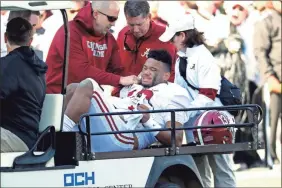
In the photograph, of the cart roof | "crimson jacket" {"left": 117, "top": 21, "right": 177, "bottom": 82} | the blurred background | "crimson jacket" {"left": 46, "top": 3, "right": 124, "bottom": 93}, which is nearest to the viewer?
the cart roof

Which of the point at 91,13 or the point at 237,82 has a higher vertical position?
the point at 91,13

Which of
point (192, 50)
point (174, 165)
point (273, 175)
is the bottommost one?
point (273, 175)

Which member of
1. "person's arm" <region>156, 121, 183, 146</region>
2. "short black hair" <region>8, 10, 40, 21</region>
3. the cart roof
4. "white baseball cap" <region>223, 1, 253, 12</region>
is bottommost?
"person's arm" <region>156, 121, 183, 146</region>

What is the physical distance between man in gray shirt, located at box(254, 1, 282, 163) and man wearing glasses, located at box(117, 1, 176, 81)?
489cm

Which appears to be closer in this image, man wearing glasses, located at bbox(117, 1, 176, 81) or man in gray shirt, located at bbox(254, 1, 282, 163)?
man wearing glasses, located at bbox(117, 1, 176, 81)

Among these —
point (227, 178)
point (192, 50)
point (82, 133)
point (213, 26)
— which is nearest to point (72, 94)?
point (82, 133)

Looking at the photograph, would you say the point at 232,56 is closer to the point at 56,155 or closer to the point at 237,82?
the point at 237,82

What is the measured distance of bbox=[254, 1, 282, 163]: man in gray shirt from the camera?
16.1 meters

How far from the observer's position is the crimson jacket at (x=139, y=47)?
11242mm

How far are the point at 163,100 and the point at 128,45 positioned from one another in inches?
51.8

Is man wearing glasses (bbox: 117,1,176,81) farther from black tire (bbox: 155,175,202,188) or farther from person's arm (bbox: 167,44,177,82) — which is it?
black tire (bbox: 155,175,202,188)

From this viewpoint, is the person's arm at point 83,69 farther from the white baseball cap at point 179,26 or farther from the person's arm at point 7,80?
the person's arm at point 7,80

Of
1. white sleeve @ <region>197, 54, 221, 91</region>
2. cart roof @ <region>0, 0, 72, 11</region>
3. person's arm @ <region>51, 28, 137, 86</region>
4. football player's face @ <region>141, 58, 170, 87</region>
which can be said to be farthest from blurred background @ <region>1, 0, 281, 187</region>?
cart roof @ <region>0, 0, 72, 11</region>

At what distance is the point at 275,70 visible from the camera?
53.2 ft
